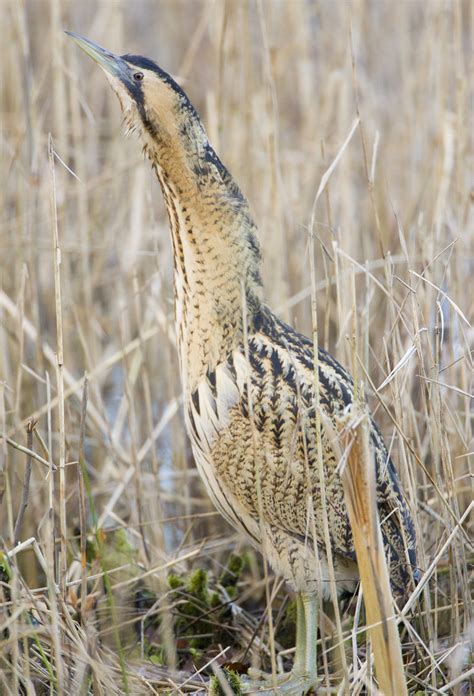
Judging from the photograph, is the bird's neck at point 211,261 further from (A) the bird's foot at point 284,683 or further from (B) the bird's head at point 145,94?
(A) the bird's foot at point 284,683

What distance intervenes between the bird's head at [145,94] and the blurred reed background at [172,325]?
261mm

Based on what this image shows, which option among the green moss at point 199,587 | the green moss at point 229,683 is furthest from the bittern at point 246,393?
the green moss at point 199,587

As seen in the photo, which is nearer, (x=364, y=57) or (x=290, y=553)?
(x=290, y=553)

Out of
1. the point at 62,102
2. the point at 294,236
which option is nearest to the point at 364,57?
the point at 294,236

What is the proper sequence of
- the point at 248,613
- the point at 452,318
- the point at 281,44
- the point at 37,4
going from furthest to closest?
the point at 37,4 < the point at 281,44 < the point at 452,318 < the point at 248,613

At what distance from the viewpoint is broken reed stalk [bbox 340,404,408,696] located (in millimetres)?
1917

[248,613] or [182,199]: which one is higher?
[182,199]

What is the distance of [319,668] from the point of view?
2.78 m

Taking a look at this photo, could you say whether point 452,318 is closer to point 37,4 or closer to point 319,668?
point 319,668

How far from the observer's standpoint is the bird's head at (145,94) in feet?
7.68

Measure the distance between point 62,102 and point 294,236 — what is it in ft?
3.48

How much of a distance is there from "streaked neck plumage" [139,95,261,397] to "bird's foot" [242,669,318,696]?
0.78 meters

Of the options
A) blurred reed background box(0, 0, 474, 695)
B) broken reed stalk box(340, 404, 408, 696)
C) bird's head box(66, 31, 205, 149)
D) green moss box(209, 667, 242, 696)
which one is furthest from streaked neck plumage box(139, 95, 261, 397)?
green moss box(209, 667, 242, 696)

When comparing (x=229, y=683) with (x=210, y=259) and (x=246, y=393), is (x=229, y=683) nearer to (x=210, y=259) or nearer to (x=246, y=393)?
(x=246, y=393)
